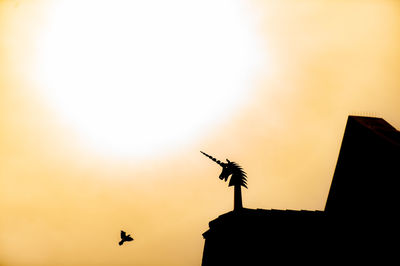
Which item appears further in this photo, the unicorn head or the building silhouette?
the unicorn head

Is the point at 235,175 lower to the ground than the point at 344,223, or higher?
higher

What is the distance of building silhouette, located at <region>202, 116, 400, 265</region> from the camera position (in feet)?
19.4

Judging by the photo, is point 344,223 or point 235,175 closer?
point 344,223

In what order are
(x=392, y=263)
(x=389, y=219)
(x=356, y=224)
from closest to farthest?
(x=392, y=263) < (x=389, y=219) < (x=356, y=224)

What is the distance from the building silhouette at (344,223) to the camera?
591cm

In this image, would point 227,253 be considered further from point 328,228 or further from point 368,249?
point 368,249

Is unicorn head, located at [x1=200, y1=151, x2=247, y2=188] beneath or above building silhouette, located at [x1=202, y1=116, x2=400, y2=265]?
above

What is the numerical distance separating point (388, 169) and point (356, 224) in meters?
1.84

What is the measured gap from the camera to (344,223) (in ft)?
24.3

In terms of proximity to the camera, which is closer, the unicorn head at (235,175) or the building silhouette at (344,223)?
the building silhouette at (344,223)

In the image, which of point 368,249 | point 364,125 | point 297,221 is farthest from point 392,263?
point 364,125

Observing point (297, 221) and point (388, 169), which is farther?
point (297, 221)

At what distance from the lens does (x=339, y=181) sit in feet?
26.9

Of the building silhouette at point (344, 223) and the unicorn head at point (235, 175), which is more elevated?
the unicorn head at point (235, 175)
